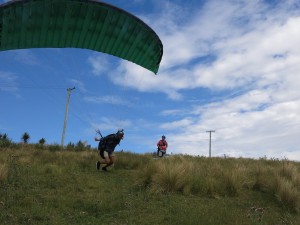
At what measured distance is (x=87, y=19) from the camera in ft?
34.0

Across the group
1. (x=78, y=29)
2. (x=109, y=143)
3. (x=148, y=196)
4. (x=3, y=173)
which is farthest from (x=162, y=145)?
(x=78, y=29)

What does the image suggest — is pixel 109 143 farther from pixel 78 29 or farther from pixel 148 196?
pixel 78 29

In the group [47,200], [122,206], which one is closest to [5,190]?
[47,200]

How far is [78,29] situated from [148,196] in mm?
4864

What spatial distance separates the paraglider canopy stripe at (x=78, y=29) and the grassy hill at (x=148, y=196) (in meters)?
3.71

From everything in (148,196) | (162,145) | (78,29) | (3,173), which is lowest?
(148,196)

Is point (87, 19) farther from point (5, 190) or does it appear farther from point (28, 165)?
point (28, 165)

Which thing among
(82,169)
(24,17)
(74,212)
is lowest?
(74,212)

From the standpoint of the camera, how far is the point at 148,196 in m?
11.1

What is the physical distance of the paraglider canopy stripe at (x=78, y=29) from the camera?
29.5ft

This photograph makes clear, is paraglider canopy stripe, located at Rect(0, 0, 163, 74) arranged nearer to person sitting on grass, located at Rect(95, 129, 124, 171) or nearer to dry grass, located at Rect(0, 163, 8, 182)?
dry grass, located at Rect(0, 163, 8, 182)

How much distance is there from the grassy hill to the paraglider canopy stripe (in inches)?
146

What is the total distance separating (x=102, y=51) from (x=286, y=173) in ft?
26.2

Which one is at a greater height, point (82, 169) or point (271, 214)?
point (82, 169)
